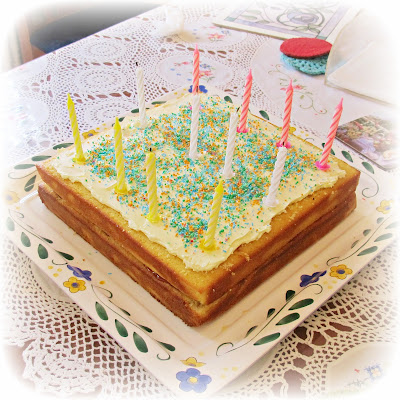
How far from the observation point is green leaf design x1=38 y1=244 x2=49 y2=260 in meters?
1.73

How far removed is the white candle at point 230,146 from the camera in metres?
1.79

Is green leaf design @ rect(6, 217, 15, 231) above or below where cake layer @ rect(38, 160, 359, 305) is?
below

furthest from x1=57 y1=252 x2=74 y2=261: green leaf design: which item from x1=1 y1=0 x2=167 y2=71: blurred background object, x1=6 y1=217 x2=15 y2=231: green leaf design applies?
x1=1 y1=0 x2=167 y2=71: blurred background object

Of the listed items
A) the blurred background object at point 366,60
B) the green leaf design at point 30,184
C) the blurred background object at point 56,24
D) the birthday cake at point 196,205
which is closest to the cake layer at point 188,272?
the birthday cake at point 196,205

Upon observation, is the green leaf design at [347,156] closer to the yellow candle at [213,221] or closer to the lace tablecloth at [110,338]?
the lace tablecloth at [110,338]

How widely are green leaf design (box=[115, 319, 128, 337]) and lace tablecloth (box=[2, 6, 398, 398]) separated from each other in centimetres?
11

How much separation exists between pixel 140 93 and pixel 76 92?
2.80 feet

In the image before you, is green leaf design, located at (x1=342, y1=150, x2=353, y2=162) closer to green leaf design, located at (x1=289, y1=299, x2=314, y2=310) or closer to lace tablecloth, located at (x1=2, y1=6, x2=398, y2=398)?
lace tablecloth, located at (x1=2, y1=6, x2=398, y2=398)

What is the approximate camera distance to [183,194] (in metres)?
1.78

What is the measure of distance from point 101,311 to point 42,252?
0.38m

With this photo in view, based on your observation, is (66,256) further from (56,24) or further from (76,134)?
(56,24)

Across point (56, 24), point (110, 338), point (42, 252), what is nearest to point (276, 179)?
point (110, 338)

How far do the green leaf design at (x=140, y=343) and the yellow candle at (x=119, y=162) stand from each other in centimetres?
57

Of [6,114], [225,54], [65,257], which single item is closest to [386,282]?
[65,257]
